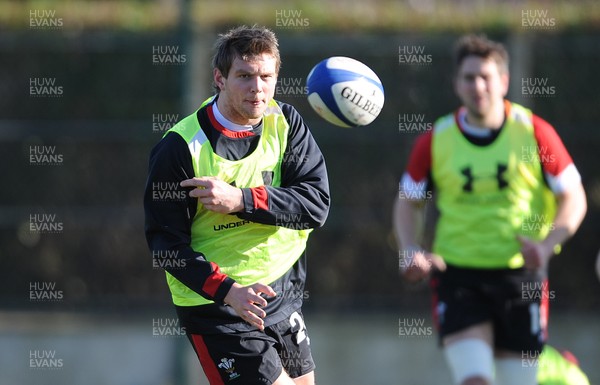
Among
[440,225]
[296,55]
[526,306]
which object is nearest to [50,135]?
[296,55]

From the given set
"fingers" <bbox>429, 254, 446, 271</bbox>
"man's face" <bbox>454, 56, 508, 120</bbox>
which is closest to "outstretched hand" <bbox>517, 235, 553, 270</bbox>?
"fingers" <bbox>429, 254, 446, 271</bbox>

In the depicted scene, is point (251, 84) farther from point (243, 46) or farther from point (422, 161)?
point (422, 161)

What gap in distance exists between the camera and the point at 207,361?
183 inches

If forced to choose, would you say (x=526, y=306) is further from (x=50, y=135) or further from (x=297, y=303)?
(x=50, y=135)

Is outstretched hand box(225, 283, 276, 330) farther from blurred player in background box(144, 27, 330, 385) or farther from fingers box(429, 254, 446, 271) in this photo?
fingers box(429, 254, 446, 271)

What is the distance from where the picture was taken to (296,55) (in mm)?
10195

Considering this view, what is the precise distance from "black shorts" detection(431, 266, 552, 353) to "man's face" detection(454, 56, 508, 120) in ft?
3.21

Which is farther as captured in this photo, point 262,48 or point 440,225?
point 440,225

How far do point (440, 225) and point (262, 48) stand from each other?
2.23 m

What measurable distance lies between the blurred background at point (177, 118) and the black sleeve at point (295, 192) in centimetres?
504

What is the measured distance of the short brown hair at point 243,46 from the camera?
4551mm

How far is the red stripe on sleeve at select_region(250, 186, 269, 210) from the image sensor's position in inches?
176

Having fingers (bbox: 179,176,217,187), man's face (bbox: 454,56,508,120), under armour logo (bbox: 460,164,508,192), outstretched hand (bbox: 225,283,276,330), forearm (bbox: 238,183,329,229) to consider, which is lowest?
outstretched hand (bbox: 225,283,276,330)

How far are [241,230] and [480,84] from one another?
2.17 m
